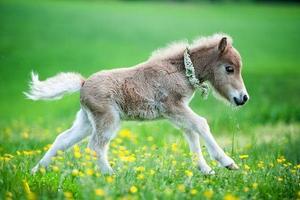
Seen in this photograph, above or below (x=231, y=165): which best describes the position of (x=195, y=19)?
above

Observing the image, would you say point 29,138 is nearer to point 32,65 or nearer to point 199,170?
point 199,170

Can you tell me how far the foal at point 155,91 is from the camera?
296 inches

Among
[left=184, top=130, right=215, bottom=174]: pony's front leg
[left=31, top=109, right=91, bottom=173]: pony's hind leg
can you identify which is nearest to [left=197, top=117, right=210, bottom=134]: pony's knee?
[left=184, top=130, right=215, bottom=174]: pony's front leg

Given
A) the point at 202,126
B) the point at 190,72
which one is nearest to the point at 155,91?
the point at 190,72

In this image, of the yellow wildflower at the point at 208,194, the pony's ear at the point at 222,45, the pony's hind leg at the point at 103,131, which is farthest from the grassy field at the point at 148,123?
the pony's ear at the point at 222,45

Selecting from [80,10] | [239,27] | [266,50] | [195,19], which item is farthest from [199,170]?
[80,10]

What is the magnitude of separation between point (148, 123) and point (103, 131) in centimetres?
529

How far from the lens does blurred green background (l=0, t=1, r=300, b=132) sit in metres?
18.1

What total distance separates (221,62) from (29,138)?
14.5 feet

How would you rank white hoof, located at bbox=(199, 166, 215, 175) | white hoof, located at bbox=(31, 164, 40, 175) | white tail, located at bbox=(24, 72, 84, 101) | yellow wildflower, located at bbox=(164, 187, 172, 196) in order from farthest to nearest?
white tail, located at bbox=(24, 72, 84, 101) → white hoof, located at bbox=(199, 166, 215, 175) → white hoof, located at bbox=(31, 164, 40, 175) → yellow wildflower, located at bbox=(164, 187, 172, 196)

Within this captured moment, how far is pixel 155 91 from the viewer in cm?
784

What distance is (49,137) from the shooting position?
1159cm

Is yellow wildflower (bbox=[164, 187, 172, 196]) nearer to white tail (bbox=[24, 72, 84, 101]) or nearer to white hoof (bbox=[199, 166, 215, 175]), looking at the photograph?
white hoof (bbox=[199, 166, 215, 175])

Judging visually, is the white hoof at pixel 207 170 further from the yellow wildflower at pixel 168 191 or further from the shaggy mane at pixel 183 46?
the shaggy mane at pixel 183 46
